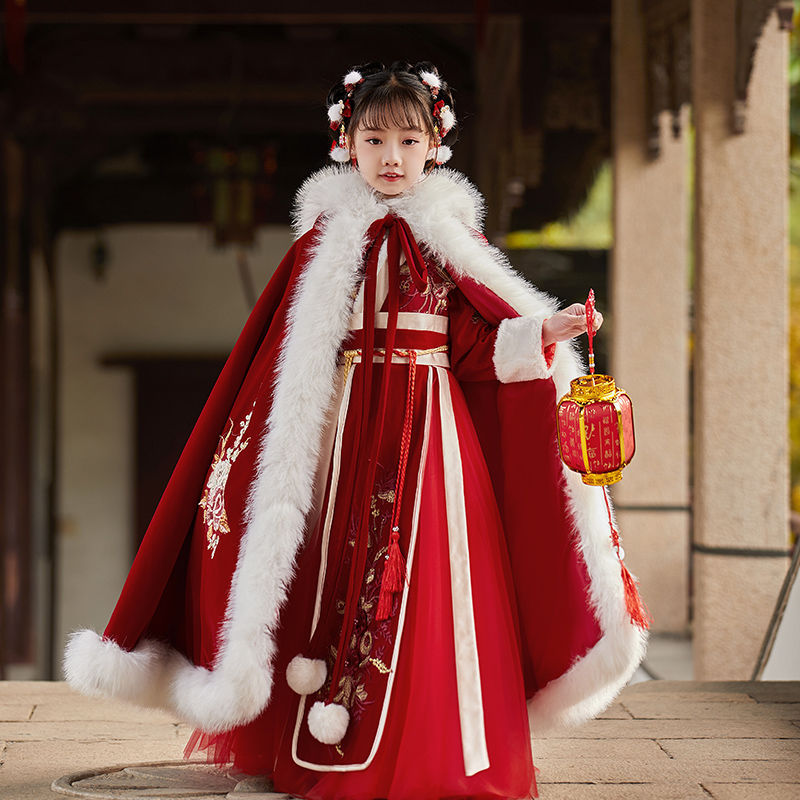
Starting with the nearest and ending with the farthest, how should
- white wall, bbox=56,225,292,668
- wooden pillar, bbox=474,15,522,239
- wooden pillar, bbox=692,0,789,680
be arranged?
1. wooden pillar, bbox=692,0,789,680
2. wooden pillar, bbox=474,15,522,239
3. white wall, bbox=56,225,292,668

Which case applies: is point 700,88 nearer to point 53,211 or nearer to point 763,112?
point 763,112

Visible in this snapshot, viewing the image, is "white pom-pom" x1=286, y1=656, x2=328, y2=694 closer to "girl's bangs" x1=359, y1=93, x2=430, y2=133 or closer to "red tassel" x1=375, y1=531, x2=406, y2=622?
"red tassel" x1=375, y1=531, x2=406, y2=622

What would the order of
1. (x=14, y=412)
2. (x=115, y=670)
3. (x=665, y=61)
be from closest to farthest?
1. (x=115, y=670)
2. (x=665, y=61)
3. (x=14, y=412)

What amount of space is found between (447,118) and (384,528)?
0.79 metres

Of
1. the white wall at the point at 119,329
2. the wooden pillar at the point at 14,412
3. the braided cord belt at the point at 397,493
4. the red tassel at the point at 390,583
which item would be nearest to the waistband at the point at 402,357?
the braided cord belt at the point at 397,493

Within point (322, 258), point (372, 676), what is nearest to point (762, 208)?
point (322, 258)

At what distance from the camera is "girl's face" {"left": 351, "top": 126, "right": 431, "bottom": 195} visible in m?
2.16

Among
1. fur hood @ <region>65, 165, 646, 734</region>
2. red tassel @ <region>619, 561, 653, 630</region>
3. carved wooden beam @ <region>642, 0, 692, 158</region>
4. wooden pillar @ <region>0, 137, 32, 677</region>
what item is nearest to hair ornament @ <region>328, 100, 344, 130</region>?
fur hood @ <region>65, 165, 646, 734</region>

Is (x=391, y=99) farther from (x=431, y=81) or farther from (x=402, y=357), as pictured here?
(x=402, y=357)

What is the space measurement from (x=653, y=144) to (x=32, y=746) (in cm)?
349

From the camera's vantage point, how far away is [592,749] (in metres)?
2.52

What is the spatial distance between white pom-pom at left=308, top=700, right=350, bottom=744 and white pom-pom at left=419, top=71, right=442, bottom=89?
3.76 ft

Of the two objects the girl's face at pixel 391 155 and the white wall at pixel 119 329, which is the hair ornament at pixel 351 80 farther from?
the white wall at pixel 119 329

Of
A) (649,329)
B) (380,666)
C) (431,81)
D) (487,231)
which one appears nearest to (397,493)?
(380,666)
